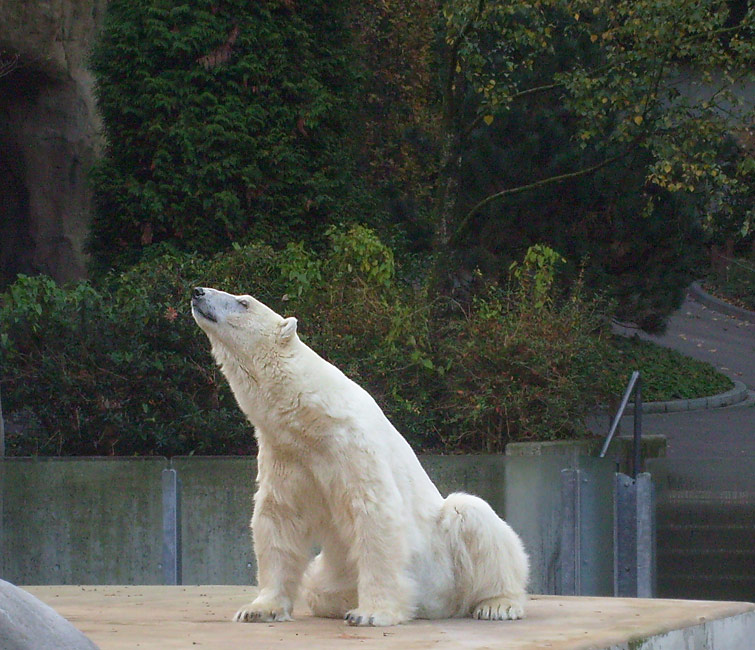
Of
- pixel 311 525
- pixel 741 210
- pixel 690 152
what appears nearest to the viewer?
pixel 311 525

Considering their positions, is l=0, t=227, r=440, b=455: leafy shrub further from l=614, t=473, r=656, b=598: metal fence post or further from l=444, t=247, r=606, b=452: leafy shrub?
l=614, t=473, r=656, b=598: metal fence post

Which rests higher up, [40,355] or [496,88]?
[496,88]

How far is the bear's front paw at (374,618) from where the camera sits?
4.64 metres

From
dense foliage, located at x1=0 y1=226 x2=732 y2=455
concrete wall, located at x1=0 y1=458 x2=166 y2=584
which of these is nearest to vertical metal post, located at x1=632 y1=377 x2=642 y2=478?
dense foliage, located at x1=0 y1=226 x2=732 y2=455

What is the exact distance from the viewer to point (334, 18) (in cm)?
1591

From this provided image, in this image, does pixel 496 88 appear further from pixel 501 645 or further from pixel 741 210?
pixel 741 210

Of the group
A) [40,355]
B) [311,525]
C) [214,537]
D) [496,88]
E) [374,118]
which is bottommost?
[214,537]

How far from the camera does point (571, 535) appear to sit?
26.9ft

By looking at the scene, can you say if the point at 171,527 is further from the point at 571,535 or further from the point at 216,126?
the point at 216,126

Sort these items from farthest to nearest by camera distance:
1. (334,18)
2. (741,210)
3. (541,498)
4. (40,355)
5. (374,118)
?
(741,210)
(374,118)
(334,18)
(40,355)
(541,498)

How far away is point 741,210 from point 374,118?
8004 mm

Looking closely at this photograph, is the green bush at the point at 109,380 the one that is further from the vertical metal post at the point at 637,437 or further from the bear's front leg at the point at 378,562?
the bear's front leg at the point at 378,562

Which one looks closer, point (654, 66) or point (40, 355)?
point (40, 355)

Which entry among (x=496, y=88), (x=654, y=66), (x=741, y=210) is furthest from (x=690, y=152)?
(x=741, y=210)
